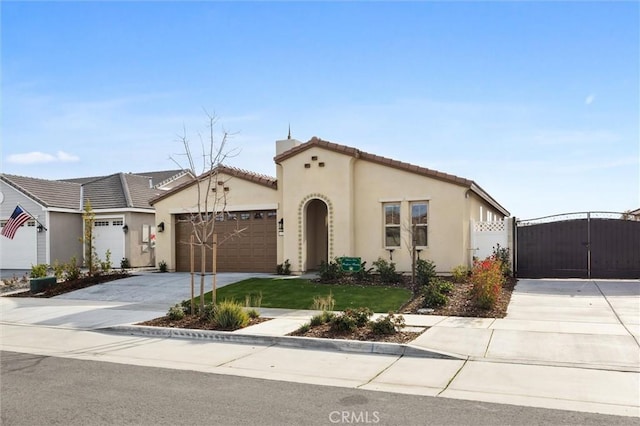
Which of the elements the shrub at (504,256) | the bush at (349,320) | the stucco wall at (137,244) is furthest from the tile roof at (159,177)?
the bush at (349,320)

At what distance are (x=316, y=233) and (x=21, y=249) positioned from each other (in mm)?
15693

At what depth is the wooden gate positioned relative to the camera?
659 inches

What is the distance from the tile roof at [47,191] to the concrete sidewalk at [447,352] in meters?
14.5

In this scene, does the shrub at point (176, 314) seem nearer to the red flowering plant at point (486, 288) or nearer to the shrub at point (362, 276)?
the shrub at point (362, 276)

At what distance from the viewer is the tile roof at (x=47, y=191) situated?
86.4 feet

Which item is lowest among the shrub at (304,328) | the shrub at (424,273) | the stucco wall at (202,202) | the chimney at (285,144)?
the shrub at (304,328)

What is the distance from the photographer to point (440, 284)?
13.6 metres

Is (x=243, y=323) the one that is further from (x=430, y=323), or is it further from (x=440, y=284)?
(x=440, y=284)

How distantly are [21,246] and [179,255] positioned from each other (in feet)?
32.8

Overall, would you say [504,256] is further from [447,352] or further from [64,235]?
[64,235]

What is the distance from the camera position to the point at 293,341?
370 inches

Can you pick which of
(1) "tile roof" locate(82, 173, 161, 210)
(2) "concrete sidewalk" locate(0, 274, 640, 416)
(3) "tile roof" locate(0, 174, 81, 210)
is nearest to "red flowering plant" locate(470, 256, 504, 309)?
(2) "concrete sidewalk" locate(0, 274, 640, 416)

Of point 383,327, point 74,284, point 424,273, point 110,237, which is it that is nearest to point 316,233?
A: point 424,273

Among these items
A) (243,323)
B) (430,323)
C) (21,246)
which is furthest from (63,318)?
(21,246)
